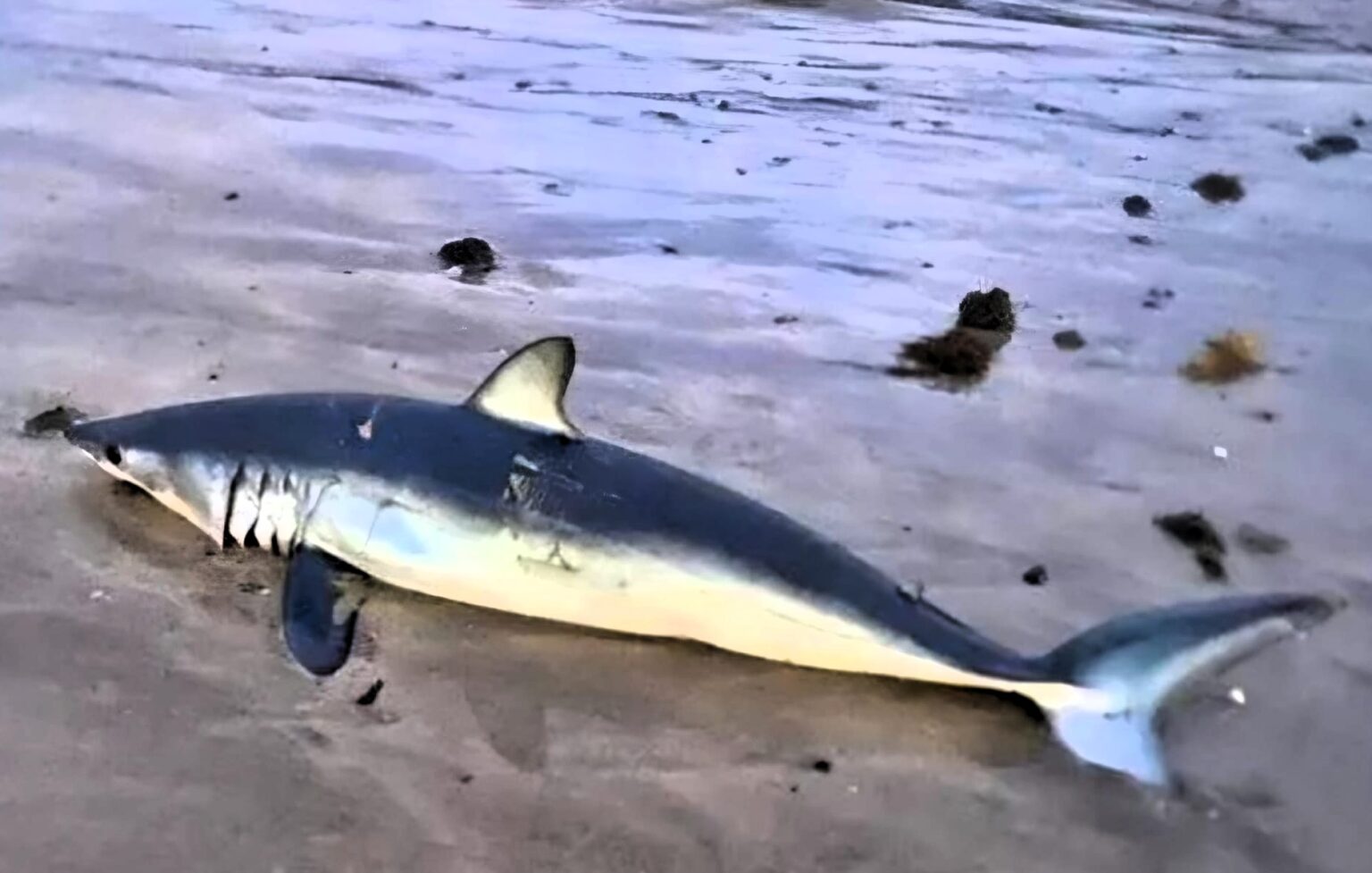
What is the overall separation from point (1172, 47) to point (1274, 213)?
368cm

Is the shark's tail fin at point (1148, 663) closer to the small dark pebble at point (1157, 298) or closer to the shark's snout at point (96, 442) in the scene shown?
the shark's snout at point (96, 442)

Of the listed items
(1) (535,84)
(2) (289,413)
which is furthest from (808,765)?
(1) (535,84)

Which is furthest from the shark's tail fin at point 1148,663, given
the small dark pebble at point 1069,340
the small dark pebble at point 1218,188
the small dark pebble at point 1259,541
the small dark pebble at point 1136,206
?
the small dark pebble at point 1218,188

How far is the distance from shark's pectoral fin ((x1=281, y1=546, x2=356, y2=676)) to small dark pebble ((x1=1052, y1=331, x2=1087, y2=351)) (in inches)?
101

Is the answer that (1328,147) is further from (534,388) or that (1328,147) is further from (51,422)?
(51,422)

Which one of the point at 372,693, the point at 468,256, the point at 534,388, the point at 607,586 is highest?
the point at 534,388

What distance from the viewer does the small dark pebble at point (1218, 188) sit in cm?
660

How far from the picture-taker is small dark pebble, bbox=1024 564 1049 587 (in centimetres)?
374

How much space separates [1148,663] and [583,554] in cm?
111

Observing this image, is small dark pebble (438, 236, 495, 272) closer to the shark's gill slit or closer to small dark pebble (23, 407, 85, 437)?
small dark pebble (23, 407, 85, 437)

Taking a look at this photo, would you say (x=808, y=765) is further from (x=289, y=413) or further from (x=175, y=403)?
(x=175, y=403)

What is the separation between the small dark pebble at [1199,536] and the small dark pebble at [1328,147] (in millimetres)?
3790

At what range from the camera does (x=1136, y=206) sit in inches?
252

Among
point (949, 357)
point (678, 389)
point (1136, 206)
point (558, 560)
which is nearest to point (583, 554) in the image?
point (558, 560)
